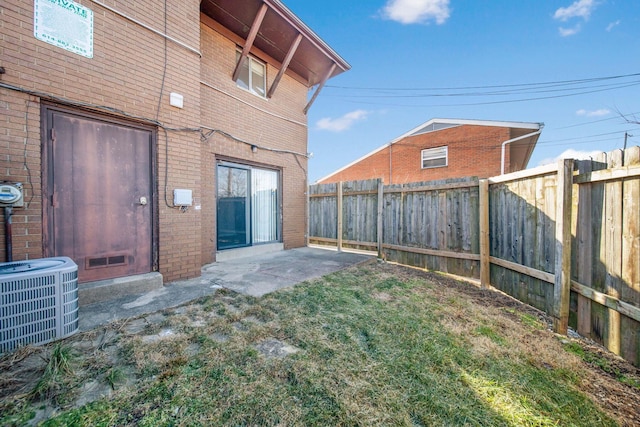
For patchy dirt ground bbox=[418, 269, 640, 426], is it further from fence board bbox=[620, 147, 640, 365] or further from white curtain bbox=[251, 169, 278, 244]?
white curtain bbox=[251, 169, 278, 244]

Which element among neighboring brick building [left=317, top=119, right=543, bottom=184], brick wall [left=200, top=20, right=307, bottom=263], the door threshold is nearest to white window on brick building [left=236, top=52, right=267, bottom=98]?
brick wall [left=200, top=20, right=307, bottom=263]

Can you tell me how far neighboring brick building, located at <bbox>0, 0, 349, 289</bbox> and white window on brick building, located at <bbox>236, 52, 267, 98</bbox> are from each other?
309mm

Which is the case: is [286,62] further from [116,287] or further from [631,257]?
[631,257]

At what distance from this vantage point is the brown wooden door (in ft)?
9.96

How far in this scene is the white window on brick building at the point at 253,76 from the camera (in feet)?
20.4

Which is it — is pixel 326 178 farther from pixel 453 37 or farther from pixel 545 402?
pixel 545 402

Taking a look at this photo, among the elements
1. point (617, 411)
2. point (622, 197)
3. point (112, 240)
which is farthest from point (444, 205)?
point (112, 240)

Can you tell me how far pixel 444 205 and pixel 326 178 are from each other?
12230 mm

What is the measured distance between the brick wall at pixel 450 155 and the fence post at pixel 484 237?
6.44 metres

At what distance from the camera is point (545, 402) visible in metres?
1.72

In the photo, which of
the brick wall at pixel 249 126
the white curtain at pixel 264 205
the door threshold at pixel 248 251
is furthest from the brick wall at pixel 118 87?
the white curtain at pixel 264 205

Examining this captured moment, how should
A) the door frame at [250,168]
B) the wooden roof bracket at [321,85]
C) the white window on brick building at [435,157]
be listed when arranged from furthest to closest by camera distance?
the white window on brick building at [435,157] < the wooden roof bracket at [321,85] < the door frame at [250,168]

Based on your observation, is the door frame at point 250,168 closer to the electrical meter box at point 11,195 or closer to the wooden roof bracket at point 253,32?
the wooden roof bracket at point 253,32

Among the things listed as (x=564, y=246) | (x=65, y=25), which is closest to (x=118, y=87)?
(x=65, y=25)
